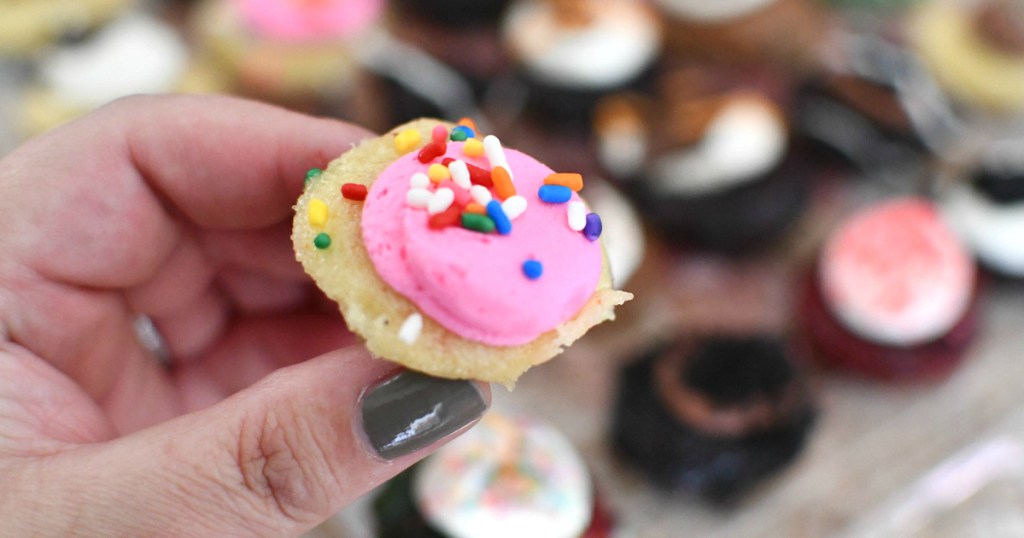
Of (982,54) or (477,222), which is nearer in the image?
(477,222)

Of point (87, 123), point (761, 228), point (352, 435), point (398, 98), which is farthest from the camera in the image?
point (398, 98)

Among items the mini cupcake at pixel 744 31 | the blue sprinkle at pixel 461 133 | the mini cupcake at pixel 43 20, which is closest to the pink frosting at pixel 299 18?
the mini cupcake at pixel 43 20

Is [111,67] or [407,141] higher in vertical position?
[407,141]

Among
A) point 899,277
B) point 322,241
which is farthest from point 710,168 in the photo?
point 322,241

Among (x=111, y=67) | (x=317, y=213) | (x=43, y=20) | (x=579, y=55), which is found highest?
(x=317, y=213)

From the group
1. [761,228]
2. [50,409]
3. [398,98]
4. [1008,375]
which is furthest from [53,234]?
[1008,375]

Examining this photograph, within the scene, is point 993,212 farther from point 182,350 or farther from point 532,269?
point 182,350

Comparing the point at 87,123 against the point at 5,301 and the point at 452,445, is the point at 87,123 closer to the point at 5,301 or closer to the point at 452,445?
the point at 5,301
